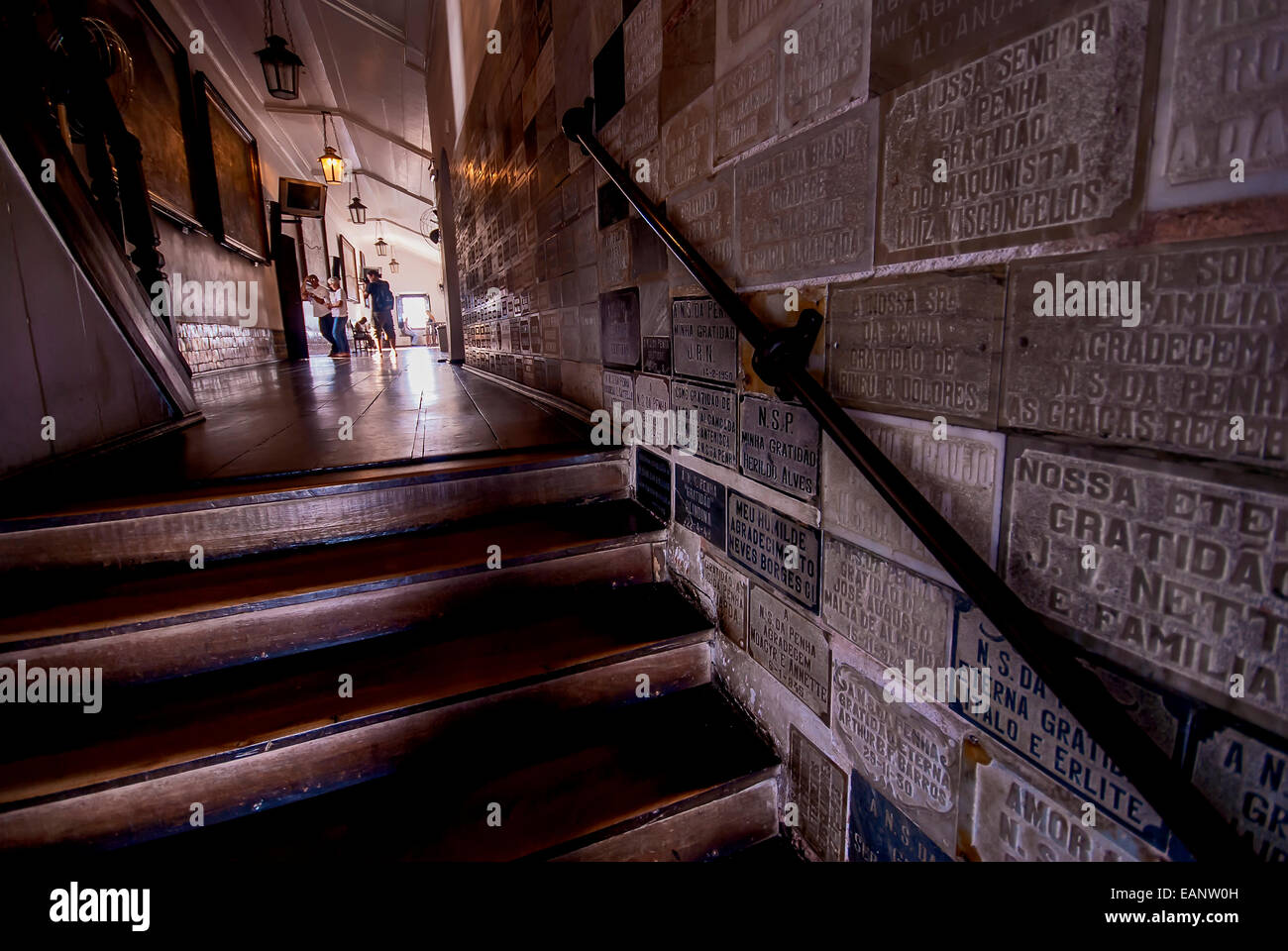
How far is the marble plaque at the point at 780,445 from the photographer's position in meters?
1.11

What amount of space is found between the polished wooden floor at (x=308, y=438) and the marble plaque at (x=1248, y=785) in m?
1.74

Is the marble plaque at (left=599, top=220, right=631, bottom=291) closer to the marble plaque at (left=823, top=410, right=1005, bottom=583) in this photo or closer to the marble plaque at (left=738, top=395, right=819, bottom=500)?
the marble plaque at (left=738, top=395, right=819, bottom=500)

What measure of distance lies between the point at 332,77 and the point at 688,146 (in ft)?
27.2

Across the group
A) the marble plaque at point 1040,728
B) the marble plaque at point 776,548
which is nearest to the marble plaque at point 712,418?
the marble plaque at point 776,548

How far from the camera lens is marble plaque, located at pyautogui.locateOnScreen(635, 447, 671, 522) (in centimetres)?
172

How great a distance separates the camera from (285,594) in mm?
1306

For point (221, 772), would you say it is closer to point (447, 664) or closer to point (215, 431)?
point (447, 664)

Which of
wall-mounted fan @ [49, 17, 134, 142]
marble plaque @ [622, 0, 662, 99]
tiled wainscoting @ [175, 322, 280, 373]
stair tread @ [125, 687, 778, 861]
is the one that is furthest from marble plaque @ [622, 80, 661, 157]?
tiled wainscoting @ [175, 322, 280, 373]

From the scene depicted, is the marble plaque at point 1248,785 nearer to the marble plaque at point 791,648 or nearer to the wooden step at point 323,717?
the marble plaque at point 791,648

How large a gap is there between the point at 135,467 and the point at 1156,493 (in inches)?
97.2
